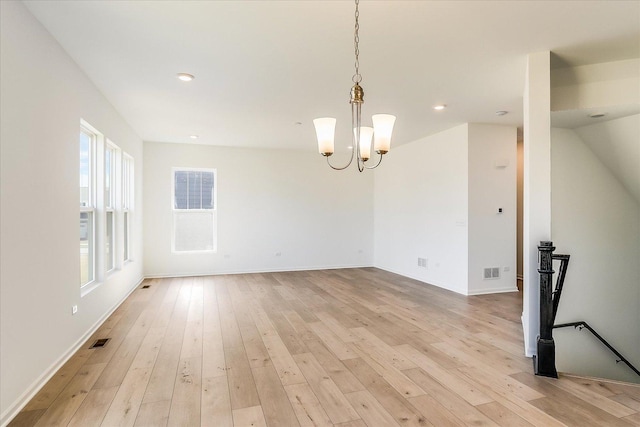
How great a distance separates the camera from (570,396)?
2.45 metres

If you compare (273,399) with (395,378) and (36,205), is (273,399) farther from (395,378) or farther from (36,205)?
(36,205)

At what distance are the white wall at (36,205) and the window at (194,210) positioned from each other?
3689 millimetres

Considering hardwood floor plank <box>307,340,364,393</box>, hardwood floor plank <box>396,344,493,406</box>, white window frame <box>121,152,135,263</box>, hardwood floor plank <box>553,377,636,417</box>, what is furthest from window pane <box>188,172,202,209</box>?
hardwood floor plank <box>553,377,636,417</box>

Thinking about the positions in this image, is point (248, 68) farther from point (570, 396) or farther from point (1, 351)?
point (570, 396)

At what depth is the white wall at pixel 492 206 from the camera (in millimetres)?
5453

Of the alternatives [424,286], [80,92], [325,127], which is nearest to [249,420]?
[325,127]

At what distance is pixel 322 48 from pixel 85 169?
285cm

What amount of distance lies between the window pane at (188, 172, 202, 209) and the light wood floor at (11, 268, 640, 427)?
282 cm

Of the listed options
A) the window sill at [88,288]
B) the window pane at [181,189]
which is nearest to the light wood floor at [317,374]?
the window sill at [88,288]

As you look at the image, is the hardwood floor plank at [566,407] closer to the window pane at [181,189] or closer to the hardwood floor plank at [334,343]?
the hardwood floor plank at [334,343]

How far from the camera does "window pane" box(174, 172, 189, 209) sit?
23.5 feet

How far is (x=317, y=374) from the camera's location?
2771mm

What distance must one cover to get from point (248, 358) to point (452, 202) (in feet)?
13.6

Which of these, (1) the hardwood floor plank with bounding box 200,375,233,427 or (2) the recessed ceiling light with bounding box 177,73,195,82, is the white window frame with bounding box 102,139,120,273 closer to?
(2) the recessed ceiling light with bounding box 177,73,195,82
